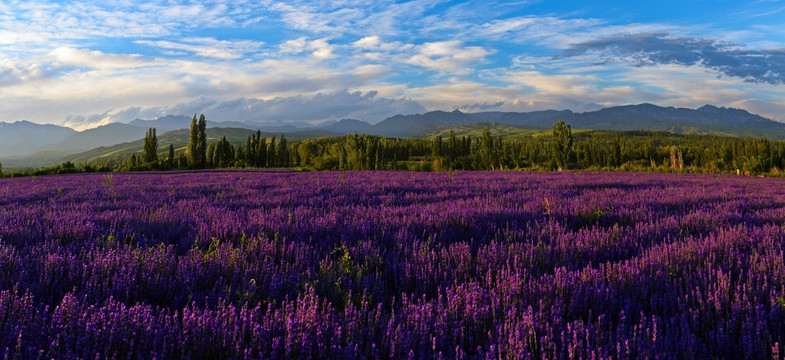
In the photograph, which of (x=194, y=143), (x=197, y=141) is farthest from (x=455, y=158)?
(x=194, y=143)

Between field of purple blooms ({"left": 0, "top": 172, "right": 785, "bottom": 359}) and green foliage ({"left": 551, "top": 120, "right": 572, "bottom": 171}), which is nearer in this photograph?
field of purple blooms ({"left": 0, "top": 172, "right": 785, "bottom": 359})

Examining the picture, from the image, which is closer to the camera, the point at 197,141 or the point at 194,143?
the point at 194,143

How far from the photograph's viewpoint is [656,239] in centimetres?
427

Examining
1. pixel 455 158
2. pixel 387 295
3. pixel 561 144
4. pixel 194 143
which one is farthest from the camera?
pixel 194 143

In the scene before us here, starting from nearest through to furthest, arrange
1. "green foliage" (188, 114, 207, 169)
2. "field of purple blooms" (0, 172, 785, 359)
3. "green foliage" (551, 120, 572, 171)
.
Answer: "field of purple blooms" (0, 172, 785, 359) → "green foliage" (551, 120, 572, 171) → "green foliage" (188, 114, 207, 169)

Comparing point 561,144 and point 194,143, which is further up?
point 194,143

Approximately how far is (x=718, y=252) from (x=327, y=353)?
3.63 meters

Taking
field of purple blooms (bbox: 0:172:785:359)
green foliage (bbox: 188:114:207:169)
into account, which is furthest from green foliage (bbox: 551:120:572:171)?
green foliage (bbox: 188:114:207:169)

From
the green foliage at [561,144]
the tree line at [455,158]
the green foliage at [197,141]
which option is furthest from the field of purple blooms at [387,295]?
the green foliage at [197,141]

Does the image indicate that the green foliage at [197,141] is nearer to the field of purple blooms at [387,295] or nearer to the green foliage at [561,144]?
the green foliage at [561,144]

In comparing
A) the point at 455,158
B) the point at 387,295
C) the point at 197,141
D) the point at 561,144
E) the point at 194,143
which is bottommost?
the point at 387,295

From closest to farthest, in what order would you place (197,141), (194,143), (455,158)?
(455,158), (194,143), (197,141)

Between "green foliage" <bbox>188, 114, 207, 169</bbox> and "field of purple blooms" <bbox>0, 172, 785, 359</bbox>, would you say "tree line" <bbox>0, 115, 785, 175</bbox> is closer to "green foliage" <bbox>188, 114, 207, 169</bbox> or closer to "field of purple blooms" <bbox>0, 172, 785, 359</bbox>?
"green foliage" <bbox>188, 114, 207, 169</bbox>

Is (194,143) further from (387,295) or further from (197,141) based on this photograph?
(387,295)
